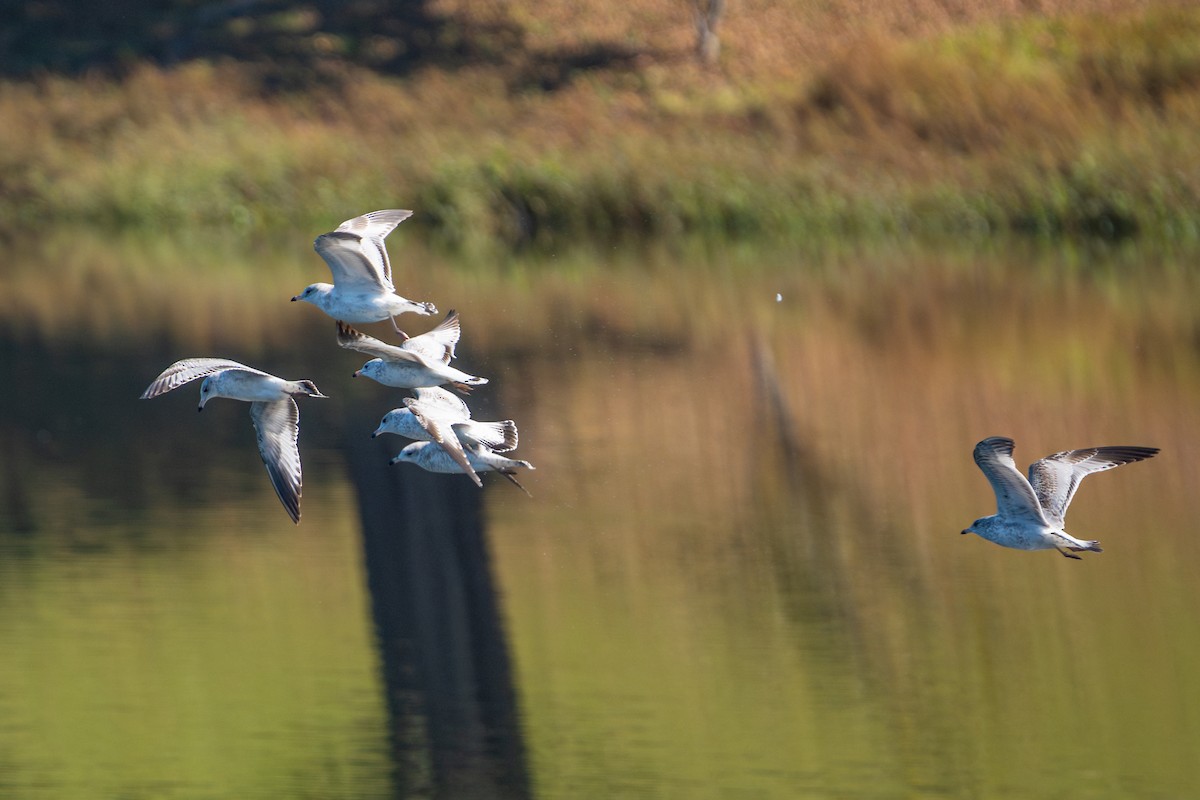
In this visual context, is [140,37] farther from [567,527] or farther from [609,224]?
[567,527]

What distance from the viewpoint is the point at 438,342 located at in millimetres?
8844

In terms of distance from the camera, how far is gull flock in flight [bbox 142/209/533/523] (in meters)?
8.09

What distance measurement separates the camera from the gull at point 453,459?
836 centimetres

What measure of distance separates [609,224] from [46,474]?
13.2 m

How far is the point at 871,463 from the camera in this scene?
691 inches

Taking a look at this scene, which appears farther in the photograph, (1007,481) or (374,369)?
(1007,481)

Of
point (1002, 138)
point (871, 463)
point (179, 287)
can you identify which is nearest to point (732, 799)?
point (871, 463)

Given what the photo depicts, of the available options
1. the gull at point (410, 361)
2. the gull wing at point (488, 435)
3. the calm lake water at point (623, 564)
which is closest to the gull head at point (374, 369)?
the gull at point (410, 361)

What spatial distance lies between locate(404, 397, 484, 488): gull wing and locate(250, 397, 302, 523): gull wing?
68cm

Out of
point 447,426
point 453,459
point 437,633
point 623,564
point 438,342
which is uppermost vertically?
point 438,342

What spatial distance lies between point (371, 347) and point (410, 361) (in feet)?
0.92

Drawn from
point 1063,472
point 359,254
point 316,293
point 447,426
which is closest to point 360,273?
point 359,254

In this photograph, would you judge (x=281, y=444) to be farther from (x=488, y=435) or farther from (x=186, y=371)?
(x=488, y=435)

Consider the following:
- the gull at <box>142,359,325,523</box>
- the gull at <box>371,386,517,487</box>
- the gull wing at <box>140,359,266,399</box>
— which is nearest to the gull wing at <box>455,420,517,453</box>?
the gull at <box>371,386,517,487</box>
